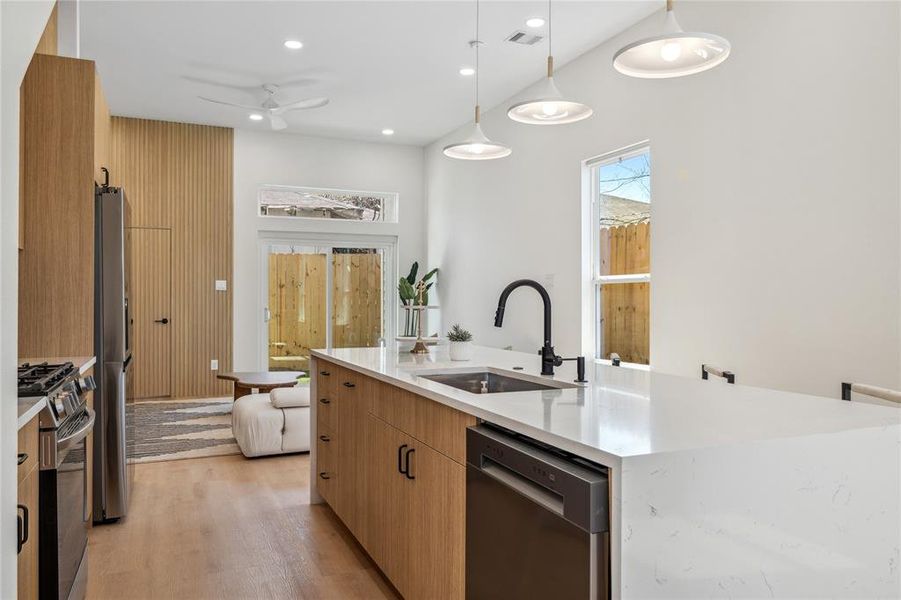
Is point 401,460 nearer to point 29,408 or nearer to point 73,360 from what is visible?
point 29,408

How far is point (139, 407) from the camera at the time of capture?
654 cm

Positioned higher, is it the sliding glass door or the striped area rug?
the sliding glass door

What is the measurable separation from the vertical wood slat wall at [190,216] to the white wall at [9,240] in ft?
20.9

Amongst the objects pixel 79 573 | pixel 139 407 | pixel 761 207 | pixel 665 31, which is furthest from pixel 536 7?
pixel 139 407

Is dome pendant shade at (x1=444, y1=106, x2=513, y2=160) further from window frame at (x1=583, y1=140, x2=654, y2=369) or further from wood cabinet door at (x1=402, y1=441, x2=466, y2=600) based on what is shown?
window frame at (x1=583, y1=140, x2=654, y2=369)

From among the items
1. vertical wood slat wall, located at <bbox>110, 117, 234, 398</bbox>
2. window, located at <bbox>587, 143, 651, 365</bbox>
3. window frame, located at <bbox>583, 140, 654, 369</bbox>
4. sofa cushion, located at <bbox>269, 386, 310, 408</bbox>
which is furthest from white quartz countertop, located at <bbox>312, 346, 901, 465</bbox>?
vertical wood slat wall, located at <bbox>110, 117, 234, 398</bbox>

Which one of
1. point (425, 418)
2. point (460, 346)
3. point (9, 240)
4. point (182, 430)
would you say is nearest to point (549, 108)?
point (460, 346)

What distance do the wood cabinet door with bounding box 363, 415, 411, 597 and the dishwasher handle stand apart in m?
0.57

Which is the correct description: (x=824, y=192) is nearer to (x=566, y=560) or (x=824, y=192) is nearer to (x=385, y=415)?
(x=385, y=415)

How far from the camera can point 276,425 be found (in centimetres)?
457

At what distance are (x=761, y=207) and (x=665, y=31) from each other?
1.94 meters

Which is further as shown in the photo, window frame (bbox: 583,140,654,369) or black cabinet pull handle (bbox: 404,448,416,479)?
window frame (bbox: 583,140,654,369)

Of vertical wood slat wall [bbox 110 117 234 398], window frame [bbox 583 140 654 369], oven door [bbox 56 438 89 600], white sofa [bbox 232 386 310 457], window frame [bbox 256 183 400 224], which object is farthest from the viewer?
window frame [bbox 256 183 400 224]

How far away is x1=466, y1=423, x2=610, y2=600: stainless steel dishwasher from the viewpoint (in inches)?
49.6
